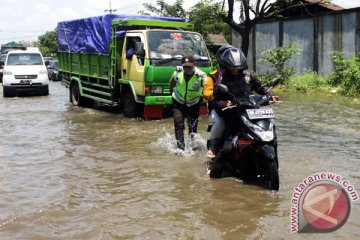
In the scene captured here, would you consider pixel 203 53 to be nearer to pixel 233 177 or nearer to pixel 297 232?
pixel 233 177

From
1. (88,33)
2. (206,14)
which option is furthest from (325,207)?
(206,14)

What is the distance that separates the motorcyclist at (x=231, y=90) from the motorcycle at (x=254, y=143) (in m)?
0.04

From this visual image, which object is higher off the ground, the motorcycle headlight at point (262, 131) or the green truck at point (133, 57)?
the green truck at point (133, 57)

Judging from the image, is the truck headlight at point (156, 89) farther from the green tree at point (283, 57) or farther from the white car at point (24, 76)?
the green tree at point (283, 57)

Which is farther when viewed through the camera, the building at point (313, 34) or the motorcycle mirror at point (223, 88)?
the building at point (313, 34)

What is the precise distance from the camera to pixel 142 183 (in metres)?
5.91

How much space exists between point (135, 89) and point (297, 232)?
7363 mm

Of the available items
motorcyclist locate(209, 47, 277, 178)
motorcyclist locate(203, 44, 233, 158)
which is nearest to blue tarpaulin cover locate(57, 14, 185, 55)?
motorcyclist locate(203, 44, 233, 158)

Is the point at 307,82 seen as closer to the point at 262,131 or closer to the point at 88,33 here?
the point at 88,33

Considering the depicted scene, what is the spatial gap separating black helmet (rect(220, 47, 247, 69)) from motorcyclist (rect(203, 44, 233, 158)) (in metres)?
0.09

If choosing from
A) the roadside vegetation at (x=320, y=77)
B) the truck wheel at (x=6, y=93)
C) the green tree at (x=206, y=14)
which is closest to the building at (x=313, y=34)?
the roadside vegetation at (x=320, y=77)

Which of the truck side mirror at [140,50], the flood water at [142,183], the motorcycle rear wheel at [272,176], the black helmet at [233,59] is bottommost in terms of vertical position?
the flood water at [142,183]

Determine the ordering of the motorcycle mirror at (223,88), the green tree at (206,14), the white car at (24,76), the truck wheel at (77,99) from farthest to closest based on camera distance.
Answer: the green tree at (206,14) → the white car at (24,76) → the truck wheel at (77,99) → the motorcycle mirror at (223,88)

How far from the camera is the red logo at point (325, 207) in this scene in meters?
4.14
